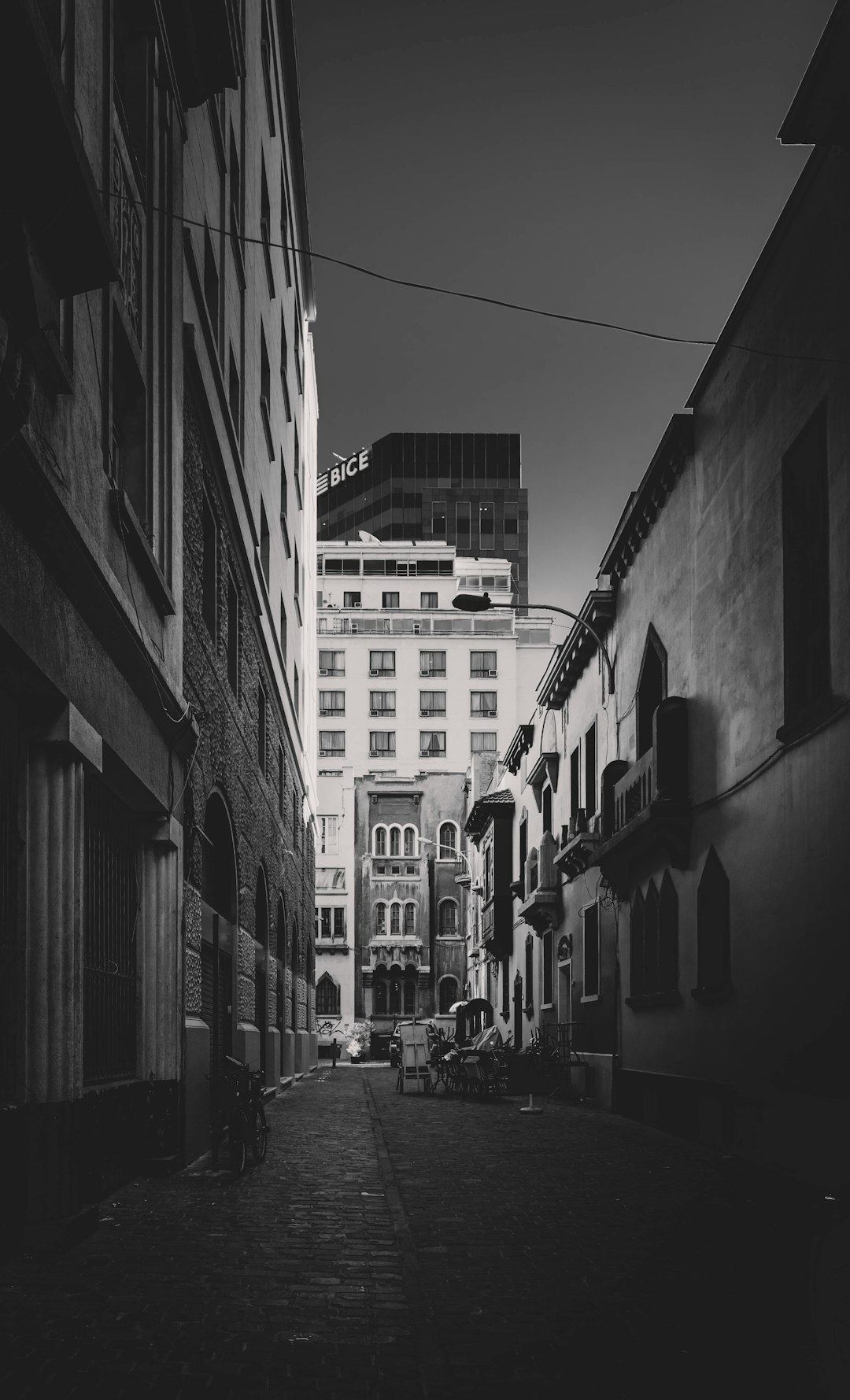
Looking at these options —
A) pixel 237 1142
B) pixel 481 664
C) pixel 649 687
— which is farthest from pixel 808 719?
pixel 481 664

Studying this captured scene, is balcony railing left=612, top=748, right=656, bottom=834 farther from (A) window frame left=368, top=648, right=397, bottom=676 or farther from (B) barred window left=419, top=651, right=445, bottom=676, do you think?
(A) window frame left=368, top=648, right=397, bottom=676

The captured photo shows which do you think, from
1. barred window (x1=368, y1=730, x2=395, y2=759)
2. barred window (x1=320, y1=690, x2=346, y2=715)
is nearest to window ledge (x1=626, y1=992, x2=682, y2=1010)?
barred window (x1=368, y1=730, x2=395, y2=759)

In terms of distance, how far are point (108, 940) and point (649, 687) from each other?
11.0m

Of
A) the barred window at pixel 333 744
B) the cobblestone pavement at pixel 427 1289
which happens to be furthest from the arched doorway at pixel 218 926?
the barred window at pixel 333 744

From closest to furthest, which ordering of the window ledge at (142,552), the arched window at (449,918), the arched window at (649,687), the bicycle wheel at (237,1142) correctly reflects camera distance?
the window ledge at (142,552) → the bicycle wheel at (237,1142) → the arched window at (649,687) → the arched window at (449,918)

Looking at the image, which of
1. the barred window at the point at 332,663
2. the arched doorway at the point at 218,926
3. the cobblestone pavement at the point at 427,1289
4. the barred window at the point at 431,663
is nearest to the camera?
the cobblestone pavement at the point at 427,1289

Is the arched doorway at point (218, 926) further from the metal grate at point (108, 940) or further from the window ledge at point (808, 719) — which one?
the window ledge at point (808, 719)

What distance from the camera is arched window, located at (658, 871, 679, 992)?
690 inches

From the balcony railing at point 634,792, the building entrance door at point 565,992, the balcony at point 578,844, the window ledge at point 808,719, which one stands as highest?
the window ledge at point 808,719

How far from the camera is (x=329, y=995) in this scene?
6844cm

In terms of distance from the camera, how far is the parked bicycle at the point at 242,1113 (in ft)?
41.3

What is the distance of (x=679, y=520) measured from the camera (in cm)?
1772

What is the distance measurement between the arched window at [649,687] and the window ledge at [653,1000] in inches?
136

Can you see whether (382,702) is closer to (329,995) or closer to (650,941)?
(329,995)
